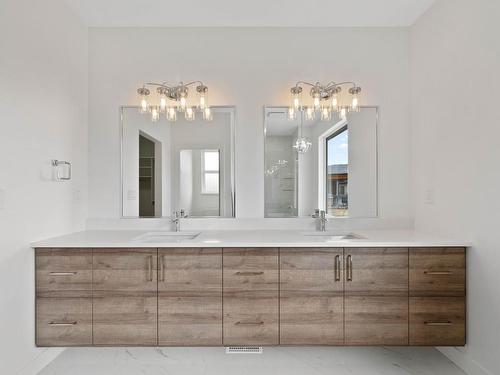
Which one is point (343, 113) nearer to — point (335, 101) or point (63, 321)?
point (335, 101)

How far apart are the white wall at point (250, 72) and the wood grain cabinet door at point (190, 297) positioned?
0.77 metres

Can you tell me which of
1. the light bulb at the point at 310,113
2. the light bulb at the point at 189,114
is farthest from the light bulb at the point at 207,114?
the light bulb at the point at 310,113

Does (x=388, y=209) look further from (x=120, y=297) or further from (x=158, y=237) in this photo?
(x=120, y=297)

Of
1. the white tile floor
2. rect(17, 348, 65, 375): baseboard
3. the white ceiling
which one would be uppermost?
the white ceiling

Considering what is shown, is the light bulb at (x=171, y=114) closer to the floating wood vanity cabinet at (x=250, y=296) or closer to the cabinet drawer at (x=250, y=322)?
the floating wood vanity cabinet at (x=250, y=296)

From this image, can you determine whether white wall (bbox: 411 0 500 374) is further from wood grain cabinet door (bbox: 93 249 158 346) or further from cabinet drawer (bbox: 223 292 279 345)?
wood grain cabinet door (bbox: 93 249 158 346)

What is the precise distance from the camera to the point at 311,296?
2010mm

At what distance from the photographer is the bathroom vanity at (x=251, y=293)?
2.00 meters

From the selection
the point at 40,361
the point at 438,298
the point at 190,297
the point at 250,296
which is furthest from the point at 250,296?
the point at 40,361

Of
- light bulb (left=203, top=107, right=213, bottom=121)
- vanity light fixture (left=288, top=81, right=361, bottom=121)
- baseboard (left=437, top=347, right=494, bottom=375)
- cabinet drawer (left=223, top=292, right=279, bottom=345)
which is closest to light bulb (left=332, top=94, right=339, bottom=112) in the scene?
vanity light fixture (left=288, top=81, right=361, bottom=121)

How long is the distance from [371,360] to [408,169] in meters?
1.51

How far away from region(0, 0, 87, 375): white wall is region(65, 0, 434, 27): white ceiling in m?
0.34

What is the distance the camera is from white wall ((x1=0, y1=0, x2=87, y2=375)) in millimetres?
1782

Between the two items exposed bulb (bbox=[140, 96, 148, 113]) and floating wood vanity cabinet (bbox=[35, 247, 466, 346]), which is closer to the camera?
floating wood vanity cabinet (bbox=[35, 247, 466, 346])
